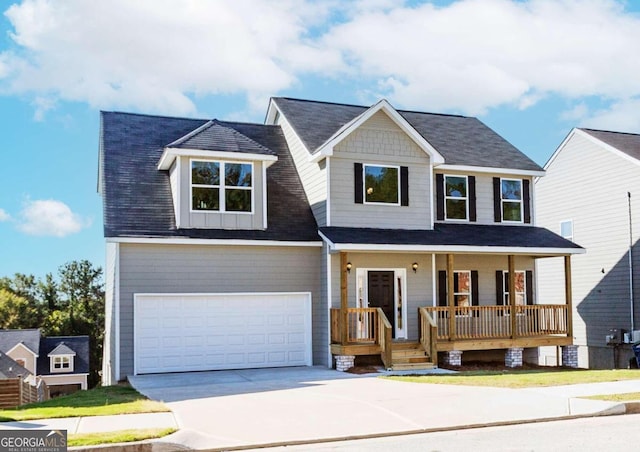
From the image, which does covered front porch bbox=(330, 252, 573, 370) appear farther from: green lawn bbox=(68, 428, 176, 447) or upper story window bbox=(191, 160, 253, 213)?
green lawn bbox=(68, 428, 176, 447)

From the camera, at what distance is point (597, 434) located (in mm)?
9523

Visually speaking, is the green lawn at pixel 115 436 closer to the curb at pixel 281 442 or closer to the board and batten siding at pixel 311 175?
the curb at pixel 281 442

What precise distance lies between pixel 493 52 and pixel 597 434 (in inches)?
626

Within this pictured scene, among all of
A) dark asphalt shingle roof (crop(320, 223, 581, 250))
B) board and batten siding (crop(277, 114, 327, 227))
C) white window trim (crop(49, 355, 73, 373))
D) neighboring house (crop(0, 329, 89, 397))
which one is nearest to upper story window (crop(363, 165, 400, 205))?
dark asphalt shingle roof (crop(320, 223, 581, 250))

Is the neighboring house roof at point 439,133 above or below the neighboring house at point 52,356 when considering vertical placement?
above

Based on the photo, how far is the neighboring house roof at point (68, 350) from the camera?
46.1 m

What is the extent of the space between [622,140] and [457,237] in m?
10.4

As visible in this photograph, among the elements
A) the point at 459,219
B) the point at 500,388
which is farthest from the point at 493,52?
the point at 500,388

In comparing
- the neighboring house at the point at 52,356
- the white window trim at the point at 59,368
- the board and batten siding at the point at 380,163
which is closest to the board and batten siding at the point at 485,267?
the board and batten siding at the point at 380,163

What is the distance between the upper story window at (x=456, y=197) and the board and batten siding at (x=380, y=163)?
1510 mm

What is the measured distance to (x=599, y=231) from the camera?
2634cm

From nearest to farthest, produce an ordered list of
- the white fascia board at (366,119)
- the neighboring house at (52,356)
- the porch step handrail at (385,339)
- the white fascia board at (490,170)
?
the porch step handrail at (385,339), the white fascia board at (366,119), the white fascia board at (490,170), the neighboring house at (52,356)

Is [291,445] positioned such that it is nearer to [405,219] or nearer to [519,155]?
[405,219]

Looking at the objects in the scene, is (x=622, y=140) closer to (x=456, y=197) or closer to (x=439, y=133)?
(x=439, y=133)
